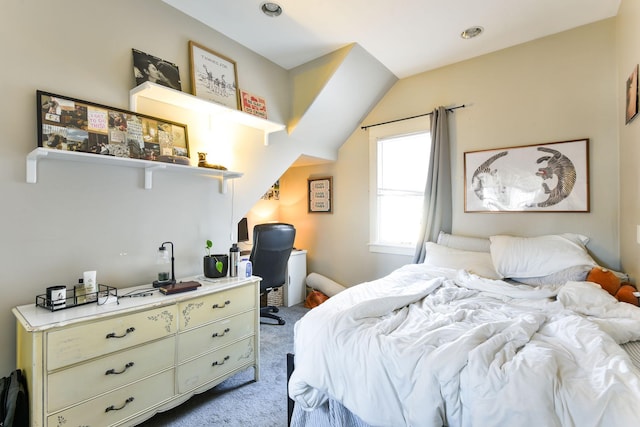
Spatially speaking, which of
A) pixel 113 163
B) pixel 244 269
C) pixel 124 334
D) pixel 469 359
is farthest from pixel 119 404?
pixel 469 359

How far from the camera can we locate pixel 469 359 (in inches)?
43.5

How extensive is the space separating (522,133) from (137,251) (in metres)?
3.26

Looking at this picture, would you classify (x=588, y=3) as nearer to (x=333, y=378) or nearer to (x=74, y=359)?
(x=333, y=378)

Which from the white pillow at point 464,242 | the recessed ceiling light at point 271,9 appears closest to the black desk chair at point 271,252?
the white pillow at point 464,242

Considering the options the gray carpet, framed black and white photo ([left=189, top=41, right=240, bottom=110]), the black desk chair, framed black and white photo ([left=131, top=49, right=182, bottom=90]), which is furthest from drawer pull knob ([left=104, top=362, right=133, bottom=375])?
framed black and white photo ([left=189, top=41, right=240, bottom=110])

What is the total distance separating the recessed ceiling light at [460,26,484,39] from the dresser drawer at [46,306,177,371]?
3.01m

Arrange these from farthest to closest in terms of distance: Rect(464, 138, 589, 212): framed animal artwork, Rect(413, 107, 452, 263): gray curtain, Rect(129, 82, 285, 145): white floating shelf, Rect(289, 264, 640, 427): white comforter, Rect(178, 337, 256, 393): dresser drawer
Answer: Rect(413, 107, 452, 263): gray curtain
Rect(464, 138, 589, 212): framed animal artwork
Rect(129, 82, 285, 145): white floating shelf
Rect(178, 337, 256, 393): dresser drawer
Rect(289, 264, 640, 427): white comforter

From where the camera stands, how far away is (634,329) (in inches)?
51.8

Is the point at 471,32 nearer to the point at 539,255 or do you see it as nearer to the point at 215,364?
the point at 539,255

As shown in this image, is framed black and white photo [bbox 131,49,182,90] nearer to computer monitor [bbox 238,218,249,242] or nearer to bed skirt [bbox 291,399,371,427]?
computer monitor [bbox 238,218,249,242]

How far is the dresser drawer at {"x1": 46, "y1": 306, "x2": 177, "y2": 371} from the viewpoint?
139 cm

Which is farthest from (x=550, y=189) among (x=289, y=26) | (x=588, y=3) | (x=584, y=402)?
(x=289, y=26)

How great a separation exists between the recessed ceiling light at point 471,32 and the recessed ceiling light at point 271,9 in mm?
1530

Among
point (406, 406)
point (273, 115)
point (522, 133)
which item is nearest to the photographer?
point (406, 406)
